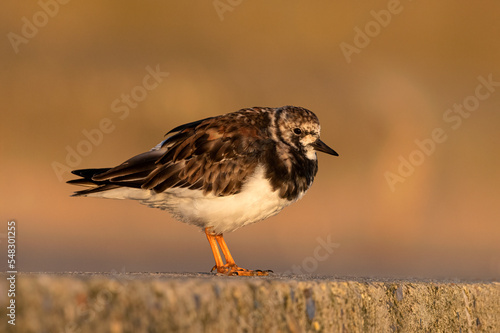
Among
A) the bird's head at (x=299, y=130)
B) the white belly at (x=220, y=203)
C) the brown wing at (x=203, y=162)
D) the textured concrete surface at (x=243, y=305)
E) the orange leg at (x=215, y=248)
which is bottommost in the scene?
the textured concrete surface at (x=243, y=305)

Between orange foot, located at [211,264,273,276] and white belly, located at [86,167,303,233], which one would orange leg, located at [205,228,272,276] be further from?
white belly, located at [86,167,303,233]

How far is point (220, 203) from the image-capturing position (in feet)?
28.8

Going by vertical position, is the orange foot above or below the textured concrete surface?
above

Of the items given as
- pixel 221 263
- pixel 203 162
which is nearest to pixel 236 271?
pixel 221 263

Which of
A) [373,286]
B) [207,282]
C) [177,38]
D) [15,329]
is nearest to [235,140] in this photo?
[373,286]

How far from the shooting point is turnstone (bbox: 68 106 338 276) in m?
8.75

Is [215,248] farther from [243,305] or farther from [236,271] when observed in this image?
[243,305]

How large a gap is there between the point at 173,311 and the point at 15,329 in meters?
0.95

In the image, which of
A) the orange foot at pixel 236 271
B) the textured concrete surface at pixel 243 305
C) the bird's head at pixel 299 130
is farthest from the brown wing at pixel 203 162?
the textured concrete surface at pixel 243 305

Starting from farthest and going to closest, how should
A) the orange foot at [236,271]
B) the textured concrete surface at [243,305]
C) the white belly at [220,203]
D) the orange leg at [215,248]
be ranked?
1. the orange leg at [215,248]
2. the white belly at [220,203]
3. the orange foot at [236,271]
4. the textured concrete surface at [243,305]

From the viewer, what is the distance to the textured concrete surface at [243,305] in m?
4.44

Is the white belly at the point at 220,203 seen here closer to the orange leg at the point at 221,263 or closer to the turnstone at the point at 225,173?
the turnstone at the point at 225,173

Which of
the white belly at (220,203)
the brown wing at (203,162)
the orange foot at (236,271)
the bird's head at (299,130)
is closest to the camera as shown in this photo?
the orange foot at (236,271)

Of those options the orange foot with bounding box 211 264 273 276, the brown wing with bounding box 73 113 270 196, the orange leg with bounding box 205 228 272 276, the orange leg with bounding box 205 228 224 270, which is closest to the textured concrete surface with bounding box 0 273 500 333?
the orange foot with bounding box 211 264 273 276
